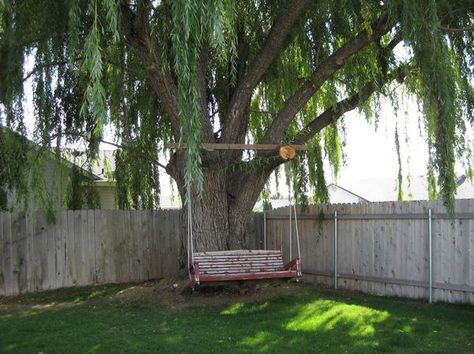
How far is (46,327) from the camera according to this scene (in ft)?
24.3

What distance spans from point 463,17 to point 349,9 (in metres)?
1.66

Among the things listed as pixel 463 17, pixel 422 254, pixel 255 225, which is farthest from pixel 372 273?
pixel 463 17

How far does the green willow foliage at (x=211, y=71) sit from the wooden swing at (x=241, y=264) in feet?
3.95

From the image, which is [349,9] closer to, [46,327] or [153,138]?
[153,138]

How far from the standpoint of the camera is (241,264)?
28.5 feet

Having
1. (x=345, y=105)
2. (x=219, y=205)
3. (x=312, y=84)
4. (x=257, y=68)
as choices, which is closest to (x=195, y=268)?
(x=219, y=205)

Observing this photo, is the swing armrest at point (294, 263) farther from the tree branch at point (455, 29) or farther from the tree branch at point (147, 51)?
the tree branch at point (455, 29)

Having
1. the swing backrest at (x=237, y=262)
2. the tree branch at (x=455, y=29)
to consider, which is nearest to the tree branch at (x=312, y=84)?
the tree branch at (x=455, y=29)

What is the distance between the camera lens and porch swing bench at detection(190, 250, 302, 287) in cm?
816

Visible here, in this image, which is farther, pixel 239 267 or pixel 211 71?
pixel 211 71

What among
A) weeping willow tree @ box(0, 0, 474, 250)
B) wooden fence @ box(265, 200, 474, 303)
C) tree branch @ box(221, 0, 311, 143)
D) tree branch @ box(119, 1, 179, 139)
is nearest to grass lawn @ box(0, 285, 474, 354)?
wooden fence @ box(265, 200, 474, 303)

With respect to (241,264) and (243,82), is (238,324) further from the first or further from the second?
A: (243,82)

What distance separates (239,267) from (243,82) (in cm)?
302

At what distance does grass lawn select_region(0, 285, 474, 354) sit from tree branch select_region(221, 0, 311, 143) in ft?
8.97
